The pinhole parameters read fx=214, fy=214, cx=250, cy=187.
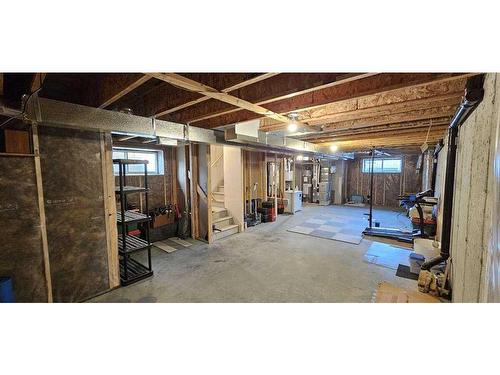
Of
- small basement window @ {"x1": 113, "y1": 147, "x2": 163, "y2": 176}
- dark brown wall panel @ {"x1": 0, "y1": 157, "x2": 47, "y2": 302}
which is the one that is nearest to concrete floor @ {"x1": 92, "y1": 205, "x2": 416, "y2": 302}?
dark brown wall panel @ {"x1": 0, "y1": 157, "x2": 47, "y2": 302}

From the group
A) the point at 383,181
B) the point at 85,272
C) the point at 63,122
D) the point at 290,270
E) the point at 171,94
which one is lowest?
the point at 290,270

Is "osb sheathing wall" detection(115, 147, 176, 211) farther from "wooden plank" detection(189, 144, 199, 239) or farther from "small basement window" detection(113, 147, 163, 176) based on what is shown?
"wooden plank" detection(189, 144, 199, 239)

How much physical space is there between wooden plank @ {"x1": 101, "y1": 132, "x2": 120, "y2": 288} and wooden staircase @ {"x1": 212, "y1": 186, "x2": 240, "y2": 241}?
199 cm

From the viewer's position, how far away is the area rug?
4.57 m

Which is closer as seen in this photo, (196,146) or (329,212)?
(196,146)

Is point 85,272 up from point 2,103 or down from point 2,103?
down

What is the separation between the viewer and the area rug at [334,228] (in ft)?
15.0

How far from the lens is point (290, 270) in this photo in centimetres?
308

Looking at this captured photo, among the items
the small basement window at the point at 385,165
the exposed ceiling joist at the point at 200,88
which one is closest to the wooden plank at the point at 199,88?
the exposed ceiling joist at the point at 200,88

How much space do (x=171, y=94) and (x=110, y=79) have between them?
1.79 feet

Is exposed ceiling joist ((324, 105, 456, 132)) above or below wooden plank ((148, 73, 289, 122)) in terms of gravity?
above
